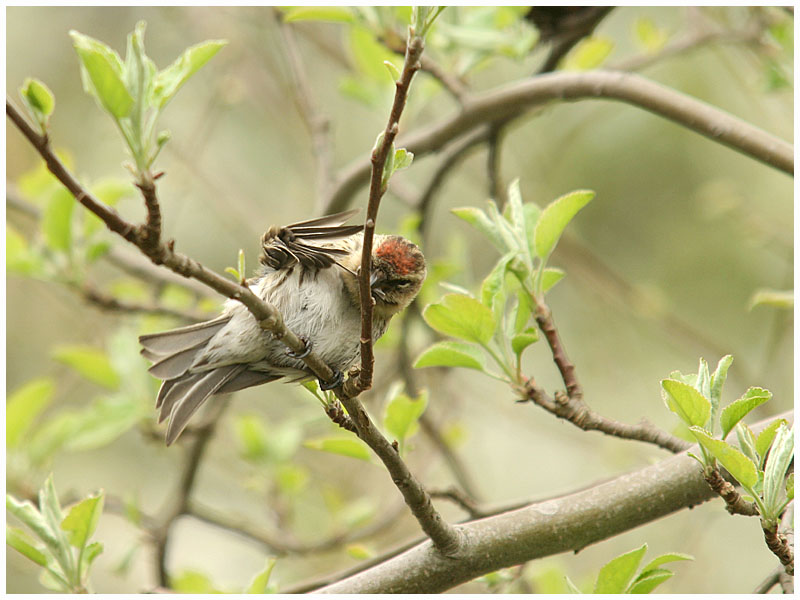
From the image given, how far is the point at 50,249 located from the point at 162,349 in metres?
1.16

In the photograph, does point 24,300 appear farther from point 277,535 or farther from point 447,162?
point 447,162

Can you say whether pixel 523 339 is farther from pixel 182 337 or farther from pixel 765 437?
pixel 182 337

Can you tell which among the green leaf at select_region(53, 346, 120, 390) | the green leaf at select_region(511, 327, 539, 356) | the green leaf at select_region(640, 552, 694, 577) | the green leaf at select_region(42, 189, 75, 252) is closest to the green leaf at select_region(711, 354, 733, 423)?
the green leaf at select_region(640, 552, 694, 577)

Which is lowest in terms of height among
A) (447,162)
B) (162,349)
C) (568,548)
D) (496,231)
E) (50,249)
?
(568,548)

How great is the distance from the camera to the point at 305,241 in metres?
2.57

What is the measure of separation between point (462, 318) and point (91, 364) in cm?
234

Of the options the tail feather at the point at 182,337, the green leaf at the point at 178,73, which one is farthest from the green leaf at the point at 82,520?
the green leaf at the point at 178,73

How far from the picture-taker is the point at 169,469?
6.87 metres

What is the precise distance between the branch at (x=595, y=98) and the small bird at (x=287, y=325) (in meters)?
0.68

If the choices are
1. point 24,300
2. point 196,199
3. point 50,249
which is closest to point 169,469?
point 24,300

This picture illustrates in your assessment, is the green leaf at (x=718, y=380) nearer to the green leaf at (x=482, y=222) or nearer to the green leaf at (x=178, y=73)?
the green leaf at (x=482, y=222)

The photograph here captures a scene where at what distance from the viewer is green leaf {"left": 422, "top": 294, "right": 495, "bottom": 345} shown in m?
2.30

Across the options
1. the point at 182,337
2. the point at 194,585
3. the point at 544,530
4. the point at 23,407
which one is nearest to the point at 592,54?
the point at 182,337

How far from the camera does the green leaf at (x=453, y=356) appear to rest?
2.38m
